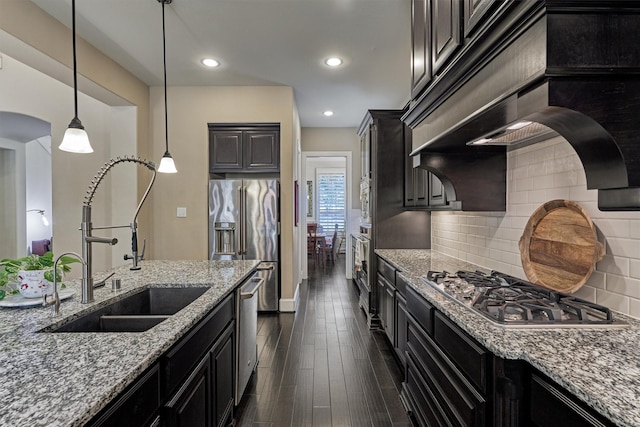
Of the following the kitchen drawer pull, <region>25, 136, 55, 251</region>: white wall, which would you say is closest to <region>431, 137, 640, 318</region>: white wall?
the kitchen drawer pull

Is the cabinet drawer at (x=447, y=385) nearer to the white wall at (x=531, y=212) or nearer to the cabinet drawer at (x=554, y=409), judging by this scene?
the cabinet drawer at (x=554, y=409)

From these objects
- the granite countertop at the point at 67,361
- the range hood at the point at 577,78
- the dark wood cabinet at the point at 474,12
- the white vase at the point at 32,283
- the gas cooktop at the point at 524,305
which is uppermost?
the dark wood cabinet at the point at 474,12

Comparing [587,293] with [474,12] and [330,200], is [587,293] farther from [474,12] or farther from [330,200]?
[330,200]

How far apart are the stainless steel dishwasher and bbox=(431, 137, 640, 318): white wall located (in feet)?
5.44

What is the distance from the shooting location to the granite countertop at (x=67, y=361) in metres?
0.65

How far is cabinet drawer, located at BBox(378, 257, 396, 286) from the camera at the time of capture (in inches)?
107

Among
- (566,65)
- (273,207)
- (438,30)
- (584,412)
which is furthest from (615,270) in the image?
(273,207)

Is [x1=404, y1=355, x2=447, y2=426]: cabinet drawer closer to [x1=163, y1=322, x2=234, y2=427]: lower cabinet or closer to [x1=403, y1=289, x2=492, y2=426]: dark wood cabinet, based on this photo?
[x1=403, y1=289, x2=492, y2=426]: dark wood cabinet

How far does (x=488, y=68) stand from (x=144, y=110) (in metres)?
4.07

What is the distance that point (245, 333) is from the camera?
2.17 metres

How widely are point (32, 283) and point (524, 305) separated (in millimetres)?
2032

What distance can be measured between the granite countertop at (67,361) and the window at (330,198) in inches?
323

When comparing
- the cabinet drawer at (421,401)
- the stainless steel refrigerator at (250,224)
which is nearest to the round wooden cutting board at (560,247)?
the cabinet drawer at (421,401)

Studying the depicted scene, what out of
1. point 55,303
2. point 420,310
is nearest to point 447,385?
point 420,310
